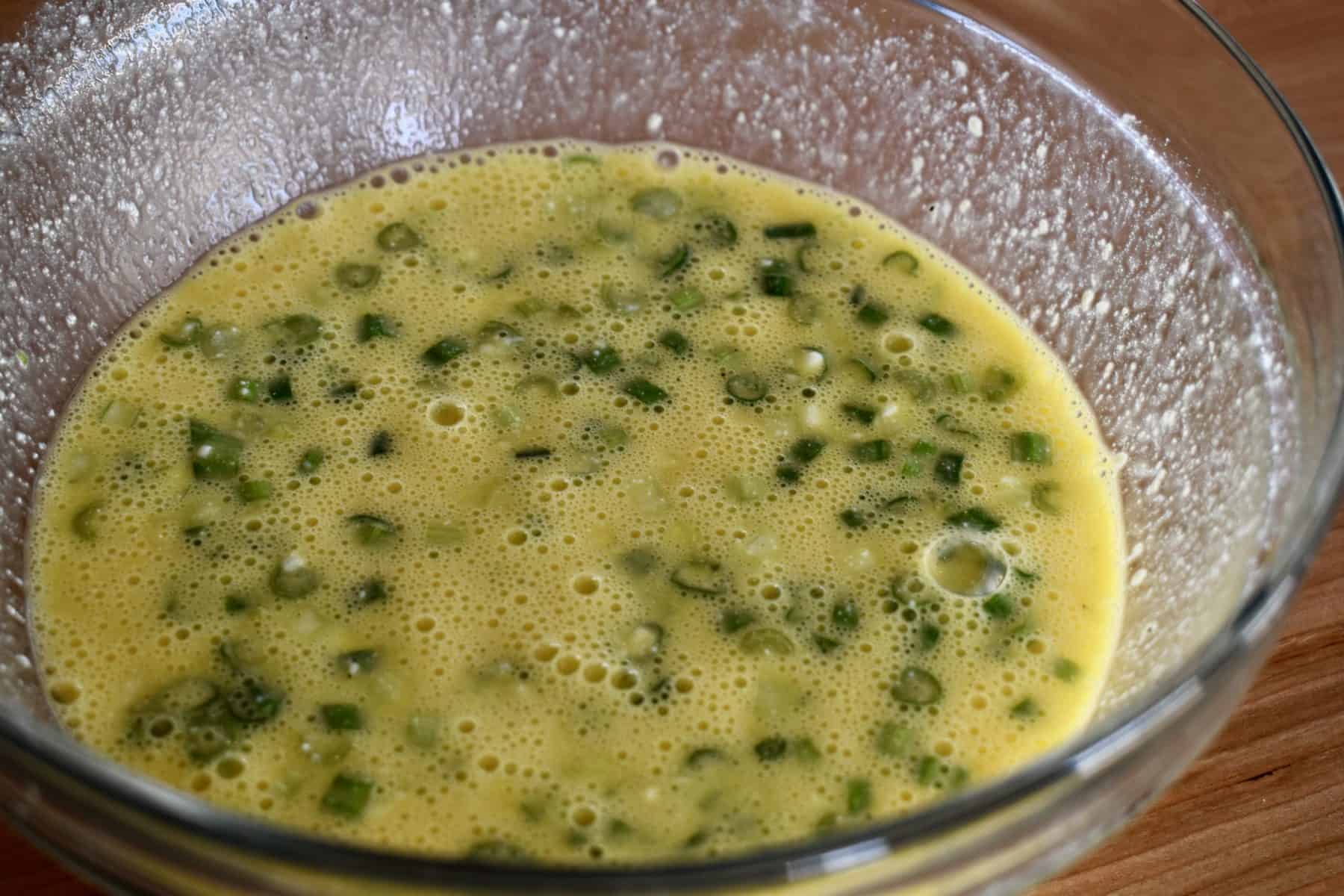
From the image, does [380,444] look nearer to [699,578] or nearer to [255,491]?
[255,491]

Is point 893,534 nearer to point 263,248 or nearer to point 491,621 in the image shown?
point 491,621

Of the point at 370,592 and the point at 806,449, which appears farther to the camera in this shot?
the point at 806,449

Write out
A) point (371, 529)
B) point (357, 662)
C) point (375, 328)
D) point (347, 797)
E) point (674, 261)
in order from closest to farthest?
point (347, 797)
point (357, 662)
point (371, 529)
point (375, 328)
point (674, 261)

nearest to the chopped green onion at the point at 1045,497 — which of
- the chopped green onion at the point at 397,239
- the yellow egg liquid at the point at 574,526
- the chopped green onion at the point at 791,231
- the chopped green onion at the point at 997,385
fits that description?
the yellow egg liquid at the point at 574,526

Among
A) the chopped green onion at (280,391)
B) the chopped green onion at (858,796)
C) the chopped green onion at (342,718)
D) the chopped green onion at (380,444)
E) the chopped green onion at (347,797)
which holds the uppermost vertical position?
the chopped green onion at (280,391)

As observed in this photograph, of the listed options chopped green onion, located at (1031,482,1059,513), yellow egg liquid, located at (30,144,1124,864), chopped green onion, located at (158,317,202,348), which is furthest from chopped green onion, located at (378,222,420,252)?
chopped green onion, located at (1031,482,1059,513)

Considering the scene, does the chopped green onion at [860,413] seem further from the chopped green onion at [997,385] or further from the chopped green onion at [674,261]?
the chopped green onion at [674,261]

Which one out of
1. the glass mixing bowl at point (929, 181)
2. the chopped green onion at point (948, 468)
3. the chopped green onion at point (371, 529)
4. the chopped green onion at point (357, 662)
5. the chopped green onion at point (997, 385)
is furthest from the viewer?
the chopped green onion at point (997, 385)

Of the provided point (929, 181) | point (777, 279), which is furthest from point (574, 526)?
point (929, 181)
